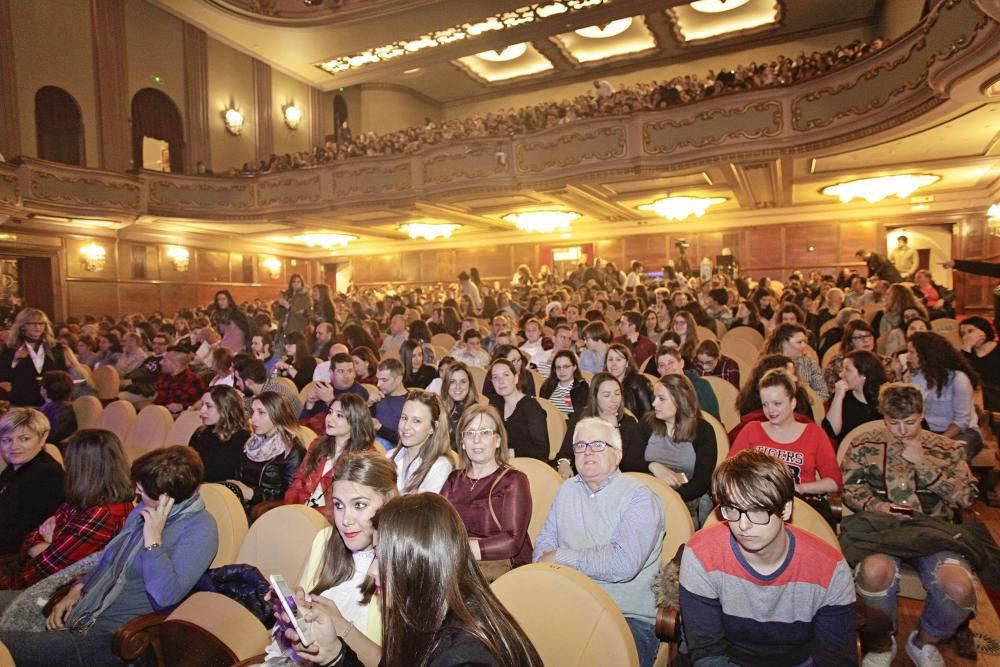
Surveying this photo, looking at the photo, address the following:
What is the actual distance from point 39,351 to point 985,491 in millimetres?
7464

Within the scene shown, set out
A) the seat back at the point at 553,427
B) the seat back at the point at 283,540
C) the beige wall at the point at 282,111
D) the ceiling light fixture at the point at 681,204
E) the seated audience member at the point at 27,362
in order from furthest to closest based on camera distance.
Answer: the beige wall at the point at 282,111 < the ceiling light fixture at the point at 681,204 < the seated audience member at the point at 27,362 < the seat back at the point at 553,427 < the seat back at the point at 283,540

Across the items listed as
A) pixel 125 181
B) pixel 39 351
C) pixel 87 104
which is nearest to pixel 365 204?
pixel 125 181

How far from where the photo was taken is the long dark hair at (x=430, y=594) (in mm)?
1202

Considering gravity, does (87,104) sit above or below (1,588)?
above

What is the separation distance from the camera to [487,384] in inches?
186

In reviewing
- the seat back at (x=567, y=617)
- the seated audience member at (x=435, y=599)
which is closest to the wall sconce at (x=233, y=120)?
the seat back at (x=567, y=617)

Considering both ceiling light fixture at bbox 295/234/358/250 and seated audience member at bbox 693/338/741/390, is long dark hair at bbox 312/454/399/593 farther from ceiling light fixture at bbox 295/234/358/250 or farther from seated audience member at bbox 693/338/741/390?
ceiling light fixture at bbox 295/234/358/250

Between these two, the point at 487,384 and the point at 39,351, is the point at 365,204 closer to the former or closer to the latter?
the point at 39,351

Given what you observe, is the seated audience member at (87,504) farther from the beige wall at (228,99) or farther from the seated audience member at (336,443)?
the beige wall at (228,99)

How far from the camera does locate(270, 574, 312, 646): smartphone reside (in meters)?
1.31

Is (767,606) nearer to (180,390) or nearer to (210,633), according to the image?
(210,633)

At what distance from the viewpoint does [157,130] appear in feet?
47.7

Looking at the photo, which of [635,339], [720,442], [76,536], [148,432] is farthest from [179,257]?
[720,442]

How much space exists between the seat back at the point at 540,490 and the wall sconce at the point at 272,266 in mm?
17460
